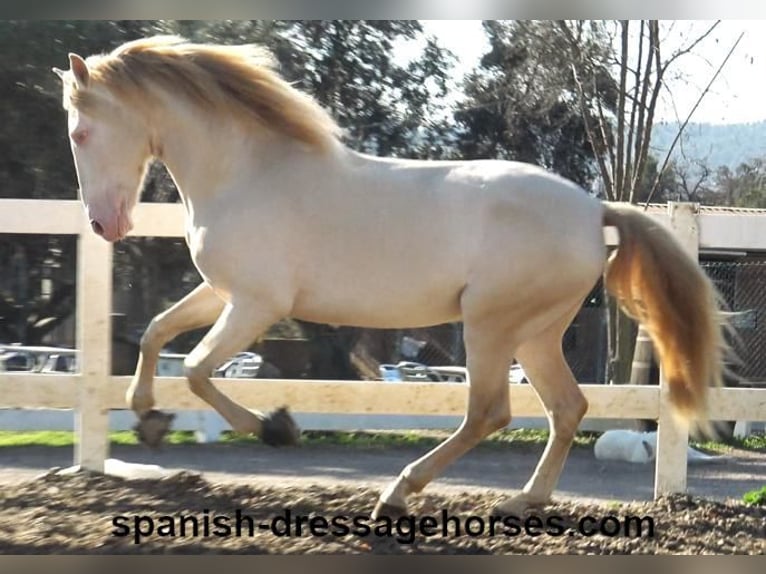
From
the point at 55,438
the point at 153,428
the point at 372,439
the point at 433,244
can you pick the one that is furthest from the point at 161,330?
the point at 55,438

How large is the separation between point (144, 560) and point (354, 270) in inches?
56.6

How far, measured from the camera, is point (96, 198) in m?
4.29

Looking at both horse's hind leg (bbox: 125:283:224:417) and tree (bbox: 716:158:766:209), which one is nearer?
horse's hind leg (bbox: 125:283:224:417)

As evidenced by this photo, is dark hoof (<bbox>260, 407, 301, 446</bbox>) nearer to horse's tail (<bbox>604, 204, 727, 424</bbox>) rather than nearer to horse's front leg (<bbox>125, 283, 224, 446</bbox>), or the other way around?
horse's front leg (<bbox>125, 283, 224, 446</bbox>)

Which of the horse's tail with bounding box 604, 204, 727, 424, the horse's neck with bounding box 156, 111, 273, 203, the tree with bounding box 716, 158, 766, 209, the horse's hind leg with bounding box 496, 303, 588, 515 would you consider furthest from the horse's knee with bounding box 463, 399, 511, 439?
the tree with bounding box 716, 158, 766, 209

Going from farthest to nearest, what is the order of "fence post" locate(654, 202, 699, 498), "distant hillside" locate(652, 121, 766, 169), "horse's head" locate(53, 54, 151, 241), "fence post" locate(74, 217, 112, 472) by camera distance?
"distant hillside" locate(652, 121, 766, 169), "fence post" locate(654, 202, 699, 498), "fence post" locate(74, 217, 112, 472), "horse's head" locate(53, 54, 151, 241)

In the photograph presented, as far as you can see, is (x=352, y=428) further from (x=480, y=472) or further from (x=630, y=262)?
(x=630, y=262)

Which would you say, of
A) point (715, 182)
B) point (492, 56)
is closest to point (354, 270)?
point (492, 56)

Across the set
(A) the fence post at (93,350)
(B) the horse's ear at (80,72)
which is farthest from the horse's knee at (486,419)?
(B) the horse's ear at (80,72)

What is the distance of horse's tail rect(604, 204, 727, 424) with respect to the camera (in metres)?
4.43

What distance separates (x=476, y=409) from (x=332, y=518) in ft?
2.53

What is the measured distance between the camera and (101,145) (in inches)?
169

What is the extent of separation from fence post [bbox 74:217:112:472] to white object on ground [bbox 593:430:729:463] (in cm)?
295

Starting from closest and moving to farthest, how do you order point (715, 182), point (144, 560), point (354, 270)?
point (144, 560) → point (354, 270) → point (715, 182)
